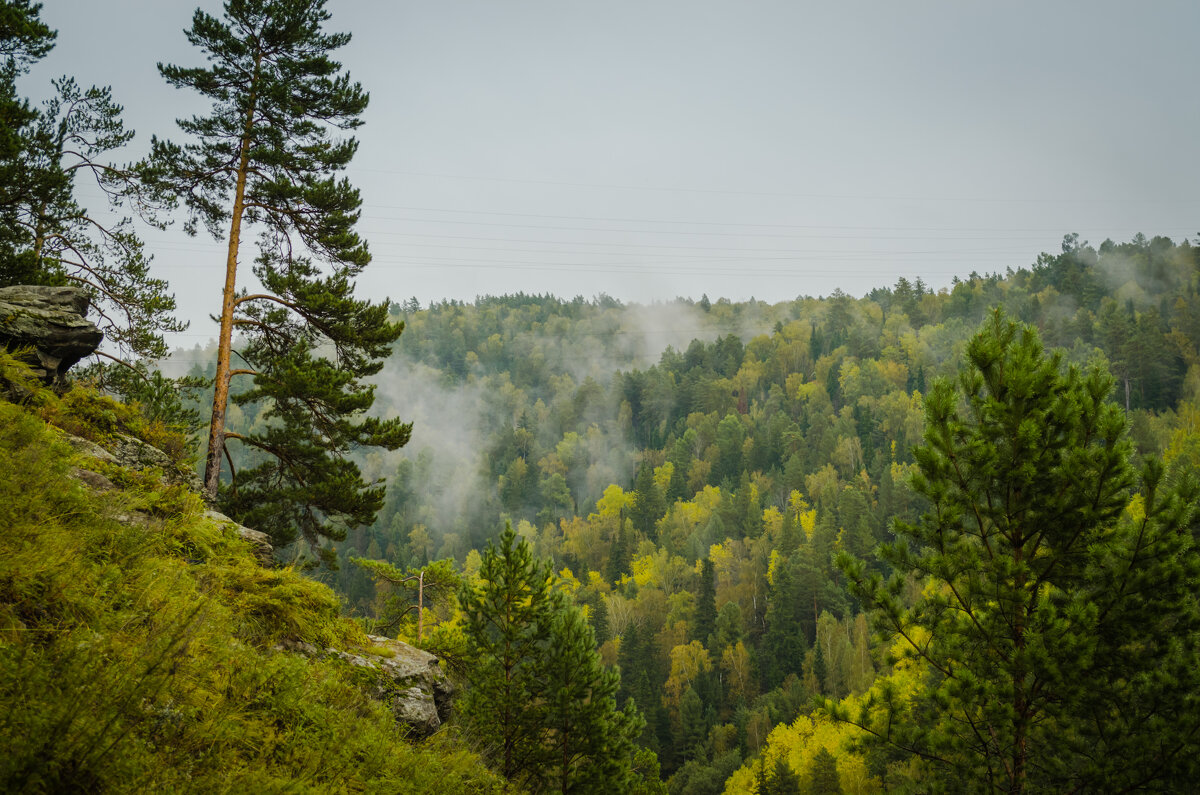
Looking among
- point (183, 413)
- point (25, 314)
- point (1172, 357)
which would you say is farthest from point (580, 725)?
point (1172, 357)

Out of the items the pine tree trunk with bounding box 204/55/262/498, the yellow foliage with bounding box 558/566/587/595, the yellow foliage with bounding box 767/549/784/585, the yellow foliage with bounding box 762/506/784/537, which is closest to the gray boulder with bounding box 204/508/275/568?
the pine tree trunk with bounding box 204/55/262/498

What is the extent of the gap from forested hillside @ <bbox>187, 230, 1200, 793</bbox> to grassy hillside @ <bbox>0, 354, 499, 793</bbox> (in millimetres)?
7257

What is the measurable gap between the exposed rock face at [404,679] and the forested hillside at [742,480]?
20.0 feet

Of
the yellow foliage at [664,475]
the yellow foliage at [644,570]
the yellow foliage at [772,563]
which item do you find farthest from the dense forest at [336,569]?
the yellow foliage at [664,475]

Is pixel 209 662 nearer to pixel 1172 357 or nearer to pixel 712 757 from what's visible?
pixel 712 757

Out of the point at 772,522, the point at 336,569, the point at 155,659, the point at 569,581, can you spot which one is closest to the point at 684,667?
the point at 569,581

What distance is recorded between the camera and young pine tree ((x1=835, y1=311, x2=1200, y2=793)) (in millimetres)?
7148

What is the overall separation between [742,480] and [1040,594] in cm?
10621

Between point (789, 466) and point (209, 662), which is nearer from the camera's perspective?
point (209, 662)

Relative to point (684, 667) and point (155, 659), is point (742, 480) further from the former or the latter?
point (155, 659)

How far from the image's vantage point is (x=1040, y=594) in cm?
807

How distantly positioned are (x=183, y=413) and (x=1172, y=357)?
12668 cm

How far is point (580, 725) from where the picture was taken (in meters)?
15.5

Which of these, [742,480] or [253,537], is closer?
[253,537]
